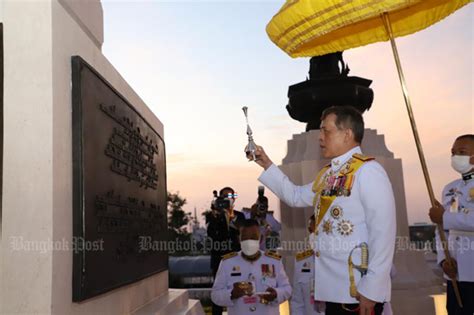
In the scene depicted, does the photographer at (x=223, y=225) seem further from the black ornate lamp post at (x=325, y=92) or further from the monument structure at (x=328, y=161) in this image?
the black ornate lamp post at (x=325, y=92)

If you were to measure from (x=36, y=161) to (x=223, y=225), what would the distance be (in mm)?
5216

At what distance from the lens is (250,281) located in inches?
219

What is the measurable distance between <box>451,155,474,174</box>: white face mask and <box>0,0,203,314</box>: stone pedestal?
3753 mm

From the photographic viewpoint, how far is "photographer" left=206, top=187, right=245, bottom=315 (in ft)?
25.3

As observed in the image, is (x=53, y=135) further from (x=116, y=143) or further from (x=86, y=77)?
(x=116, y=143)

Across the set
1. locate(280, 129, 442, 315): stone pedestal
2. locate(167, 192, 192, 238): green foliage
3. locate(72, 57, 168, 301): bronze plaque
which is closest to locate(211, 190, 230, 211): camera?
locate(280, 129, 442, 315): stone pedestal

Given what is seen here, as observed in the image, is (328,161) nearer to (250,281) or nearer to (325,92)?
Result: (325,92)

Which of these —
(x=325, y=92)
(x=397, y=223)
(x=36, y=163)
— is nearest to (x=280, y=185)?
(x=36, y=163)

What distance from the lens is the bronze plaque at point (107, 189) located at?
2.98m

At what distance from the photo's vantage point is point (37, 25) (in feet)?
9.25

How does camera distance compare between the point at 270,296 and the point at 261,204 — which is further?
the point at 261,204

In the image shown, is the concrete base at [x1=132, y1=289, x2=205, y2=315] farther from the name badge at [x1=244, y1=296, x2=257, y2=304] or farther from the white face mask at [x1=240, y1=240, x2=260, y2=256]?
the white face mask at [x1=240, y1=240, x2=260, y2=256]

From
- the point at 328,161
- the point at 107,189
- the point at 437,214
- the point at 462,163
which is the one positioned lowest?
the point at 437,214

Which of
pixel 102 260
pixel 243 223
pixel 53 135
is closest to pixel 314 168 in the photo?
pixel 243 223
